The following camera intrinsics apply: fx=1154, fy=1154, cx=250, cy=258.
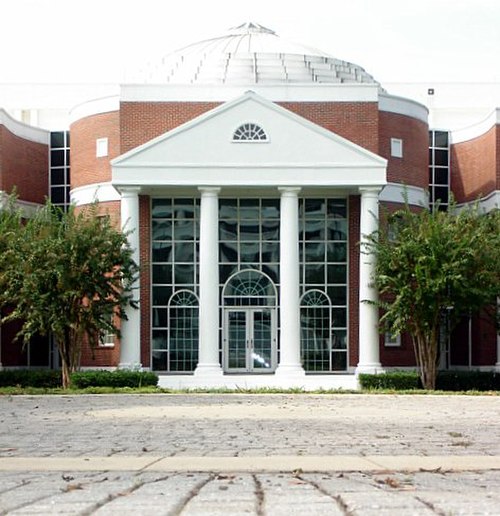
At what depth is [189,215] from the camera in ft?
143

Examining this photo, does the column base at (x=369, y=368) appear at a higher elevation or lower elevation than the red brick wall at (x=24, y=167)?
lower

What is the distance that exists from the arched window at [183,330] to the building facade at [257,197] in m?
0.05

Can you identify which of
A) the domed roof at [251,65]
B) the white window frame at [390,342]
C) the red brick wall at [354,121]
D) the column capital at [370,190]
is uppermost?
the domed roof at [251,65]

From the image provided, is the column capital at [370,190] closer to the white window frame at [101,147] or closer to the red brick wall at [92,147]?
the red brick wall at [92,147]

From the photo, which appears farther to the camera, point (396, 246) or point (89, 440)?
point (396, 246)

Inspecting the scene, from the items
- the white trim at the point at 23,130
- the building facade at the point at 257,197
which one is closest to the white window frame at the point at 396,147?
the building facade at the point at 257,197

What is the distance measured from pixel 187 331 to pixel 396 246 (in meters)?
9.10

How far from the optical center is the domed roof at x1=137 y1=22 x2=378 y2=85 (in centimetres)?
4878

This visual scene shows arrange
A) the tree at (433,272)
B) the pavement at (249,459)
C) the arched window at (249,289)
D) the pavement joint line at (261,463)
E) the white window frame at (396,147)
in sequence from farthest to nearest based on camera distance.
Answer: the white window frame at (396,147) < the arched window at (249,289) < the tree at (433,272) < the pavement joint line at (261,463) < the pavement at (249,459)

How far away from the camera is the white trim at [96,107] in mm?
44938

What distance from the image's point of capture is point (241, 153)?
40594 millimetres

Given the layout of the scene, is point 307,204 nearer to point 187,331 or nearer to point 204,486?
point 187,331

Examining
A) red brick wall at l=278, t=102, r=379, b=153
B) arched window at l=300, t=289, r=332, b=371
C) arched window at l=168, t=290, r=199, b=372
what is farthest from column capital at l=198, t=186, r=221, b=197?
arched window at l=300, t=289, r=332, b=371

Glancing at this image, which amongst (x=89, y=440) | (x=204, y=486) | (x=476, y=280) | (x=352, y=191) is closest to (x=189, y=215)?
(x=352, y=191)
